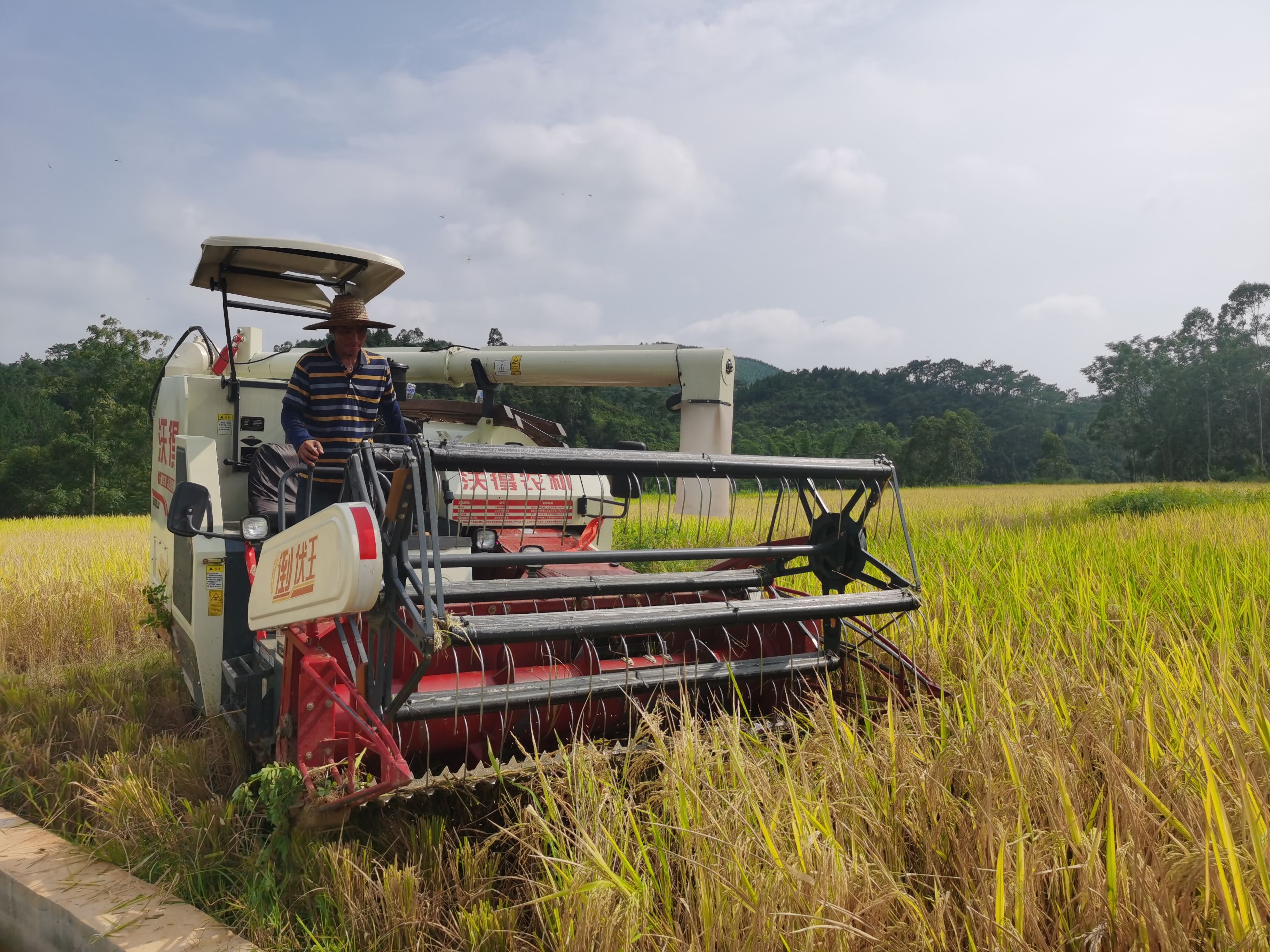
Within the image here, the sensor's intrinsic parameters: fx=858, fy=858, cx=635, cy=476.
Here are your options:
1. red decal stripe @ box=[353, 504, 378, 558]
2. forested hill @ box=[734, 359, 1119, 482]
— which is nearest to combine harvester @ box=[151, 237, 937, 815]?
red decal stripe @ box=[353, 504, 378, 558]

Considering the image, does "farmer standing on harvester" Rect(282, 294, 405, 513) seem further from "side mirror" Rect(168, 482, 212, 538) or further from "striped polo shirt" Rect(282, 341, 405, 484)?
"side mirror" Rect(168, 482, 212, 538)

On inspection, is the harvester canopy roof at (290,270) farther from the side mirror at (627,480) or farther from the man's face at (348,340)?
the side mirror at (627,480)

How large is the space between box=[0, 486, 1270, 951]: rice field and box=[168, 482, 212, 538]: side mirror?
98 centimetres

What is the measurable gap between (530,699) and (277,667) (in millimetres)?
1072

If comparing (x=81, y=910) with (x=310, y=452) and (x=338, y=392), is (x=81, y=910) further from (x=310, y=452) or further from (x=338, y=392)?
(x=338, y=392)

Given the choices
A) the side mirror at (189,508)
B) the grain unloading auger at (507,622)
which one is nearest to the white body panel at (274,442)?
the grain unloading auger at (507,622)

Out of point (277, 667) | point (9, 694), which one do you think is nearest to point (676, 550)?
point (277, 667)

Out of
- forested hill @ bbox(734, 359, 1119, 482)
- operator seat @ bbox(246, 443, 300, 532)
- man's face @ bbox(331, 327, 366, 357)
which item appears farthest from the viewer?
forested hill @ bbox(734, 359, 1119, 482)

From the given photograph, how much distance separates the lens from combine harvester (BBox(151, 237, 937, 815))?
241 centimetres

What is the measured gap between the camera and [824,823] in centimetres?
217

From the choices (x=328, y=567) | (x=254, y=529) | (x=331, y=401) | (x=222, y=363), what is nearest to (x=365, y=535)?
(x=328, y=567)

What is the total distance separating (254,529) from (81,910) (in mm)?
1400

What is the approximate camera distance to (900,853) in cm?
227

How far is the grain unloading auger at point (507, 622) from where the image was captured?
7.72ft
